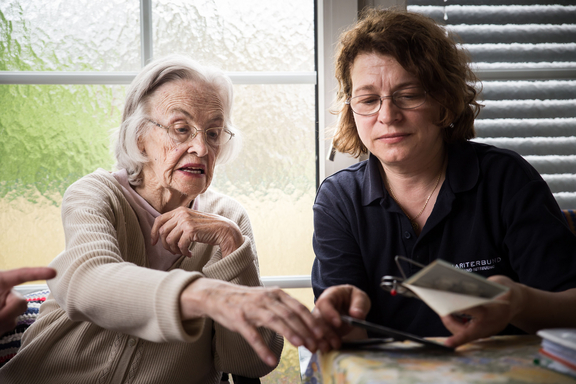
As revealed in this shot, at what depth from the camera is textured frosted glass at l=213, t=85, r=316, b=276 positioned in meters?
2.10

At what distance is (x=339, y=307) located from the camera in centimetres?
95

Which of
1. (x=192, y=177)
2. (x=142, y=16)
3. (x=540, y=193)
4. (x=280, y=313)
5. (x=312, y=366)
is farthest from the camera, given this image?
(x=142, y=16)

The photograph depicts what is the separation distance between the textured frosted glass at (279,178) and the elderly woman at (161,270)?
11.7 inches

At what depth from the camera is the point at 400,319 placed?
1366 millimetres

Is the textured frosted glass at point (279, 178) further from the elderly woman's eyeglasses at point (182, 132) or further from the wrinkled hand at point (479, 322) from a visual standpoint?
the wrinkled hand at point (479, 322)

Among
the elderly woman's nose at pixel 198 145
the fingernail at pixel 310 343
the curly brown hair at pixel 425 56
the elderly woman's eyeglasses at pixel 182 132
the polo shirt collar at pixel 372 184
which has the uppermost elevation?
the curly brown hair at pixel 425 56

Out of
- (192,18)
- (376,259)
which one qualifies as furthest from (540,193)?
(192,18)

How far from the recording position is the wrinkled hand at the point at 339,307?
0.88 m

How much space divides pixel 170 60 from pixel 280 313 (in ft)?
3.70

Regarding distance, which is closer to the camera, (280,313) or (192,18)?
(280,313)

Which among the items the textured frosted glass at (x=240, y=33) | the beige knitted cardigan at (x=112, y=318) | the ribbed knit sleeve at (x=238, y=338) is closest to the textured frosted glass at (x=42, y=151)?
the textured frosted glass at (x=240, y=33)

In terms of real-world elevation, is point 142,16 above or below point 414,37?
above

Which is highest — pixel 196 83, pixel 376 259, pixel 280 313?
pixel 196 83

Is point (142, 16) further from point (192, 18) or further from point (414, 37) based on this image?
point (414, 37)
